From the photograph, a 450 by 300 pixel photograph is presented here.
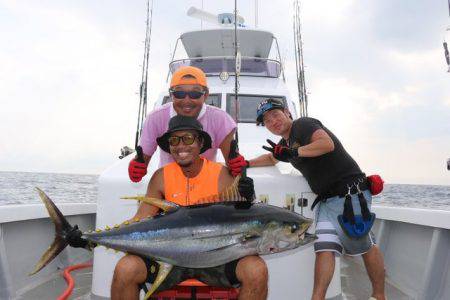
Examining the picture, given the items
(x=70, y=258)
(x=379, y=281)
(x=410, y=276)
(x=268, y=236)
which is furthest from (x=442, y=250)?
(x=70, y=258)

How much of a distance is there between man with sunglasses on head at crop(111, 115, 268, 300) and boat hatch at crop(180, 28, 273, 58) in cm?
498

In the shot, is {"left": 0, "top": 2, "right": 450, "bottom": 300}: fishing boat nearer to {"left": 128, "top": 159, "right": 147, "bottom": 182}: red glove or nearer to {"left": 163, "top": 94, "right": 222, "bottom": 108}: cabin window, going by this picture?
{"left": 163, "top": 94, "right": 222, "bottom": 108}: cabin window

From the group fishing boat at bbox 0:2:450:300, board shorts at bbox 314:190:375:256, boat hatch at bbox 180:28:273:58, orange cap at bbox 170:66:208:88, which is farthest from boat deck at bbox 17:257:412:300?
boat hatch at bbox 180:28:273:58

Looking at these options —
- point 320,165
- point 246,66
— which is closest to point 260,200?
point 320,165

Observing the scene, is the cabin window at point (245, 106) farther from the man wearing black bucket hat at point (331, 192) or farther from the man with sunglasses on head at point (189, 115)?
the man wearing black bucket hat at point (331, 192)

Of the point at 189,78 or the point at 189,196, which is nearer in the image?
the point at 189,196

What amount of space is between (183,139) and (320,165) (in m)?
1.25

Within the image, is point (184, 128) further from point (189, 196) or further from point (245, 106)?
point (245, 106)

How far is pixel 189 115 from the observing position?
11.3 feet

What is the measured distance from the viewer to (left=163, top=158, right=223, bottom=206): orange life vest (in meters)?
2.95

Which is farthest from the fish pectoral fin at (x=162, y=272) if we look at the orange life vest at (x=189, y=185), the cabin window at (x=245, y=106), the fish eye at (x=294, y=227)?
the cabin window at (x=245, y=106)

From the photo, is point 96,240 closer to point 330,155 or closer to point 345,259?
point 330,155

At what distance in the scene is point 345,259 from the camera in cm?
639

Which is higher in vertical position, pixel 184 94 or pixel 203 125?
pixel 184 94
